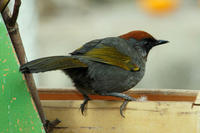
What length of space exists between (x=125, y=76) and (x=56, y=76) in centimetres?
303

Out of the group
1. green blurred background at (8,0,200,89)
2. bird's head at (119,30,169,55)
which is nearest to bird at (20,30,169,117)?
bird's head at (119,30,169,55)

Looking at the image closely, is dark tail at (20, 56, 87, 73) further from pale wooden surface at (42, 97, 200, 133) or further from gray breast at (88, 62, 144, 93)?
pale wooden surface at (42, 97, 200, 133)

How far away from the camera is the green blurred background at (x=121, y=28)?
5.67 m

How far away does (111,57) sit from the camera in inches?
112

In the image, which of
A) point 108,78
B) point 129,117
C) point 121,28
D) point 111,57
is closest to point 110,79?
point 108,78

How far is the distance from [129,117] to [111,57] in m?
0.65

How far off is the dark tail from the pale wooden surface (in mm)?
248

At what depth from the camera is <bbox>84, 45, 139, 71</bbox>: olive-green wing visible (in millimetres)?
2752

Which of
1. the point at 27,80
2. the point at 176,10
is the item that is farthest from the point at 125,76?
the point at 176,10

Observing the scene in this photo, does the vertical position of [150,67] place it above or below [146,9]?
below

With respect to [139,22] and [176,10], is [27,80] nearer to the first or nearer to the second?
[139,22]

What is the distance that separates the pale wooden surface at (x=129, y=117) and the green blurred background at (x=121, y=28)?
294cm

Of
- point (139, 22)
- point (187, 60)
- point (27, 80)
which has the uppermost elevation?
point (27, 80)

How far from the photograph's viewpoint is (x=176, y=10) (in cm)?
731
